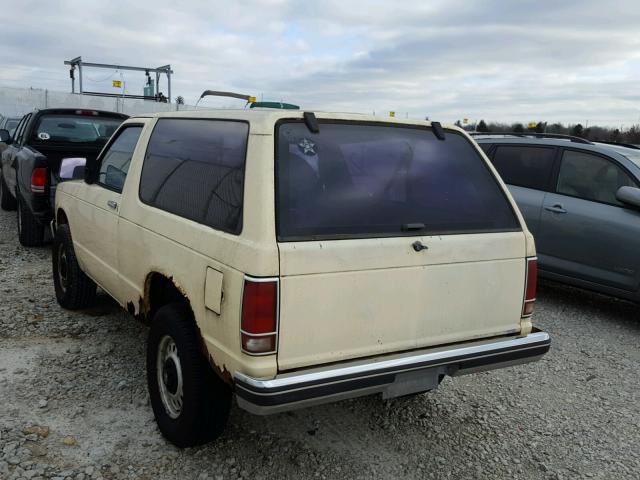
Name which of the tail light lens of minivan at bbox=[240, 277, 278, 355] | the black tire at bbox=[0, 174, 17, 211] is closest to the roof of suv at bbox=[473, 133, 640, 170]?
the tail light lens of minivan at bbox=[240, 277, 278, 355]

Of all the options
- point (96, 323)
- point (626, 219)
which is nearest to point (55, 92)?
point (96, 323)

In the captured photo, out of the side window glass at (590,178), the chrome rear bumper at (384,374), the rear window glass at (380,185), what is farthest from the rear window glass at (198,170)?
the side window glass at (590,178)

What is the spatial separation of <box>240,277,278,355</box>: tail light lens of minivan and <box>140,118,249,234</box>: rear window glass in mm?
299

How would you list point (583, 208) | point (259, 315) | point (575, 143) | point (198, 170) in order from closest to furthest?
point (259, 315) → point (198, 170) → point (583, 208) → point (575, 143)

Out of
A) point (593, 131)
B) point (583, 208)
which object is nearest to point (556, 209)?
point (583, 208)

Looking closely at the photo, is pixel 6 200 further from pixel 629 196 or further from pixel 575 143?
pixel 629 196

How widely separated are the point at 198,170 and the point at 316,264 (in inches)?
37.8

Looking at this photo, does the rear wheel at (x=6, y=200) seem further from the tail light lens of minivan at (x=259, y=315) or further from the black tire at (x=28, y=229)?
the tail light lens of minivan at (x=259, y=315)

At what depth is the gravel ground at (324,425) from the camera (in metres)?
2.94

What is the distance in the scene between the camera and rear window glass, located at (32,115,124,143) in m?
7.52

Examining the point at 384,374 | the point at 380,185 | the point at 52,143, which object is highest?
the point at 380,185

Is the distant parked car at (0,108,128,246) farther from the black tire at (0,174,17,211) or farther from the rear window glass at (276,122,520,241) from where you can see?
the rear window glass at (276,122,520,241)

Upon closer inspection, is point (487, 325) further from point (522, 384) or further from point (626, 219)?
point (626, 219)

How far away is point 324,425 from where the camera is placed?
132 inches
